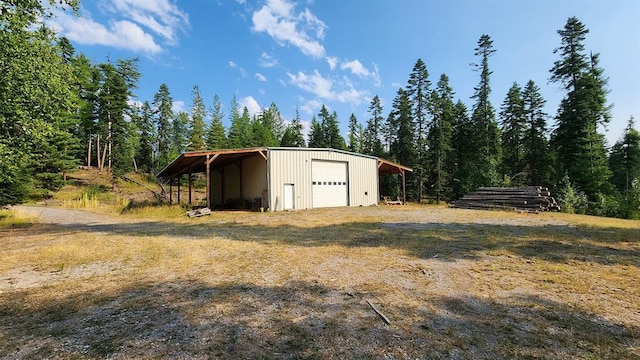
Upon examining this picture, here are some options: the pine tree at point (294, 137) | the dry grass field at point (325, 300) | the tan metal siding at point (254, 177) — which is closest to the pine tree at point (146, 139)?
the pine tree at point (294, 137)

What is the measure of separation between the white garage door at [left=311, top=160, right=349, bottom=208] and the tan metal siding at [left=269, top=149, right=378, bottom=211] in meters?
0.32

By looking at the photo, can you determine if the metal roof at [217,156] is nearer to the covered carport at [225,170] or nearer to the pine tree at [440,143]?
the covered carport at [225,170]

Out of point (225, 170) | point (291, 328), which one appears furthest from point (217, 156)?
point (291, 328)

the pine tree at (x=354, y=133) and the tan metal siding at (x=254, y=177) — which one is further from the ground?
the pine tree at (x=354, y=133)

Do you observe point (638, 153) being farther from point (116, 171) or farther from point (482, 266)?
point (116, 171)

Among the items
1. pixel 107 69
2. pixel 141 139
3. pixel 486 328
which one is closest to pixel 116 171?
pixel 107 69

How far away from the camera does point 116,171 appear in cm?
3416

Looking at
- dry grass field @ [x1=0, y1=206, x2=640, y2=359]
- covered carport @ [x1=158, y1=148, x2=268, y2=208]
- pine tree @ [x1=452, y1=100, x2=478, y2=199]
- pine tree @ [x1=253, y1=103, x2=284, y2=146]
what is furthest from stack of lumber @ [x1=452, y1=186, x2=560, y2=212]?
pine tree @ [x1=253, y1=103, x2=284, y2=146]

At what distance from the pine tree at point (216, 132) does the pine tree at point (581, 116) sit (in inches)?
1691

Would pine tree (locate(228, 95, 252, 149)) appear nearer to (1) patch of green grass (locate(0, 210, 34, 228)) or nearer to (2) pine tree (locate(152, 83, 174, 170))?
(2) pine tree (locate(152, 83, 174, 170))

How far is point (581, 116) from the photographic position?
2588 centimetres

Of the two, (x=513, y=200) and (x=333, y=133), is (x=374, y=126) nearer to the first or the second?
(x=333, y=133)

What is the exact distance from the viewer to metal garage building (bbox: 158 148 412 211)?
1827 cm

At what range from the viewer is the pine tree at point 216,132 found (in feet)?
159
